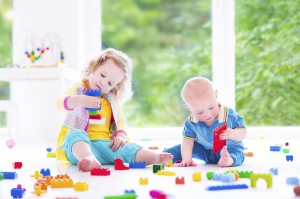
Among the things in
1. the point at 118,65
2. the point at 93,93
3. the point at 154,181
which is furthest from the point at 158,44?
the point at 154,181

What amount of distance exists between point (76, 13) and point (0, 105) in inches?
31.0

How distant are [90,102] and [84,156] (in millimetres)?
232

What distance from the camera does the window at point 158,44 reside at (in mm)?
4891

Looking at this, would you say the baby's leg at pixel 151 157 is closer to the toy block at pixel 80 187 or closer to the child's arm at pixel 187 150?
the child's arm at pixel 187 150

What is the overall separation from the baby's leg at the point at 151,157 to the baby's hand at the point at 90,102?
24cm

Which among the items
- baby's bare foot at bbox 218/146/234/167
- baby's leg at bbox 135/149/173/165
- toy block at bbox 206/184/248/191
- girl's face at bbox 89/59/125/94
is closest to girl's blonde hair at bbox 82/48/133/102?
girl's face at bbox 89/59/125/94

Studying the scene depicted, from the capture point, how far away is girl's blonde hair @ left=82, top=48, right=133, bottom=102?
227 centimetres

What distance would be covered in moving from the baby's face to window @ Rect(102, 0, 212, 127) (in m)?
2.56

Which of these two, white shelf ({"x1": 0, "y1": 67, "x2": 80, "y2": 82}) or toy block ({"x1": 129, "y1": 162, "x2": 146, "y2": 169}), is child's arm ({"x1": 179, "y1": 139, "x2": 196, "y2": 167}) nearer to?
toy block ({"x1": 129, "y1": 162, "x2": 146, "y2": 169})

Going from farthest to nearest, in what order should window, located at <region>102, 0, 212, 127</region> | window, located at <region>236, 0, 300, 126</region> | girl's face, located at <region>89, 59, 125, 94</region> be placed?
window, located at <region>102, 0, 212, 127</region>, window, located at <region>236, 0, 300, 126</region>, girl's face, located at <region>89, 59, 125, 94</region>

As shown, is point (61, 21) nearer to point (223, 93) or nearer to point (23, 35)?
point (23, 35)

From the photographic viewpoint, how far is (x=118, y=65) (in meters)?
2.25

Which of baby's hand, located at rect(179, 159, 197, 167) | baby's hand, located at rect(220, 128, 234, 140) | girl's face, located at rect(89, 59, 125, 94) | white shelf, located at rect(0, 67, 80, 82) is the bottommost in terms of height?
baby's hand, located at rect(179, 159, 197, 167)

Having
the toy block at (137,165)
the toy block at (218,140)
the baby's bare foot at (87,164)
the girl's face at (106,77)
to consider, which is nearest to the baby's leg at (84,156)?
the baby's bare foot at (87,164)
